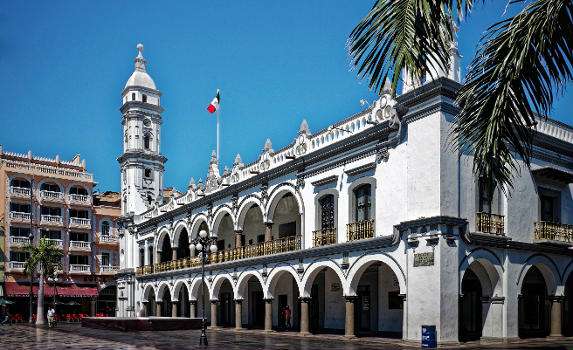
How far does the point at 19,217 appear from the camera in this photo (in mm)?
49844

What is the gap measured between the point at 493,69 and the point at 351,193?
16620mm

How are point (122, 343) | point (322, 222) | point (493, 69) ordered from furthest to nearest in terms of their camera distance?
point (322, 222) → point (122, 343) → point (493, 69)

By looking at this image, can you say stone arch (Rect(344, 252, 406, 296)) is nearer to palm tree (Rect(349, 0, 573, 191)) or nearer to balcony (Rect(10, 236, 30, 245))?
palm tree (Rect(349, 0, 573, 191))

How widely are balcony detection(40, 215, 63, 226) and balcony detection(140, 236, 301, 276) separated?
50.7ft

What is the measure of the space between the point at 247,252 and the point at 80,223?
27.6 metres

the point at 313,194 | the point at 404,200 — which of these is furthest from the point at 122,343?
the point at 404,200

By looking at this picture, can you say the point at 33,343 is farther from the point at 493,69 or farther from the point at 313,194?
the point at 493,69

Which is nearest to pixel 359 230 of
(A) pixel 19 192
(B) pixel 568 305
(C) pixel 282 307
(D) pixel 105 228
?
(B) pixel 568 305

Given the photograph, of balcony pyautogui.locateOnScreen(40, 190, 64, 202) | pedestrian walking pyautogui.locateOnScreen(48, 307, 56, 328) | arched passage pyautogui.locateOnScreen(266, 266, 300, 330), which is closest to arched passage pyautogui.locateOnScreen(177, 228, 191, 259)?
pedestrian walking pyautogui.locateOnScreen(48, 307, 56, 328)

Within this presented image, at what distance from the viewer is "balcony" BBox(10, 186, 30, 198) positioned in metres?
49.6

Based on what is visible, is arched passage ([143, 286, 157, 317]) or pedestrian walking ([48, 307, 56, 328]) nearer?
pedestrian walking ([48, 307, 56, 328])

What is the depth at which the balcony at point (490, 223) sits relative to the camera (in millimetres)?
20891

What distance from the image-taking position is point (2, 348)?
21.1 meters

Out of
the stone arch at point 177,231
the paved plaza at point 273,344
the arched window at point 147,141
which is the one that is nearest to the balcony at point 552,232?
the paved plaza at point 273,344
